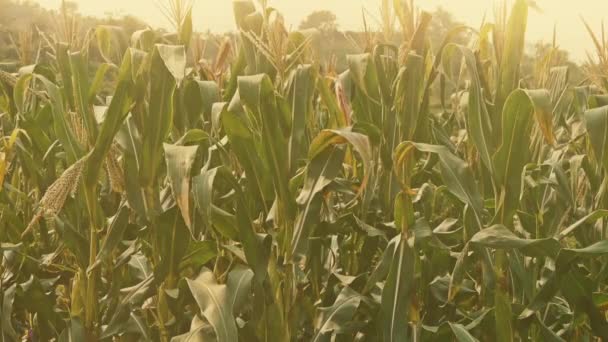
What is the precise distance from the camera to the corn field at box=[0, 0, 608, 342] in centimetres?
248

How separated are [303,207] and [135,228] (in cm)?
70

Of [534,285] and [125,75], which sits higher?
[125,75]

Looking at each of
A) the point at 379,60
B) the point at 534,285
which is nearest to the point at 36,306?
the point at 379,60

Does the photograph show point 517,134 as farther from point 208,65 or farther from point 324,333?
point 208,65

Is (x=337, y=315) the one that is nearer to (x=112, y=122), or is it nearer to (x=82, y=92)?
(x=112, y=122)

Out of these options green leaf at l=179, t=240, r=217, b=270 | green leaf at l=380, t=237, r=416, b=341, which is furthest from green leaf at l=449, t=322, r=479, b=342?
green leaf at l=179, t=240, r=217, b=270

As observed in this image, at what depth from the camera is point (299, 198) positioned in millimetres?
2512

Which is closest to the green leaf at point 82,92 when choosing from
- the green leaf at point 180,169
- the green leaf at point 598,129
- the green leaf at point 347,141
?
the green leaf at point 180,169

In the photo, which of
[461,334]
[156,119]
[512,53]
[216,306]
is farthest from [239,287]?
[512,53]

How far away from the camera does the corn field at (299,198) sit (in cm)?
248

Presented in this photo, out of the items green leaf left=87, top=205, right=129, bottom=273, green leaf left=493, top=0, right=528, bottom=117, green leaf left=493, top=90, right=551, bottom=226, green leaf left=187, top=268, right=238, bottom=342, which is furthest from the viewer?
green leaf left=87, top=205, right=129, bottom=273

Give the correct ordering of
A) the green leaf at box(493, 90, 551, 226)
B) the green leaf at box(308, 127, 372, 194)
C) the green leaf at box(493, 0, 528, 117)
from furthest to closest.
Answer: the green leaf at box(493, 0, 528, 117) < the green leaf at box(493, 90, 551, 226) < the green leaf at box(308, 127, 372, 194)

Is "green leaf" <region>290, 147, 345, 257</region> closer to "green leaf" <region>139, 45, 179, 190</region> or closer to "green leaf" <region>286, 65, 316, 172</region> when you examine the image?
"green leaf" <region>286, 65, 316, 172</region>

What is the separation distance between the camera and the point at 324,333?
8.93 ft
